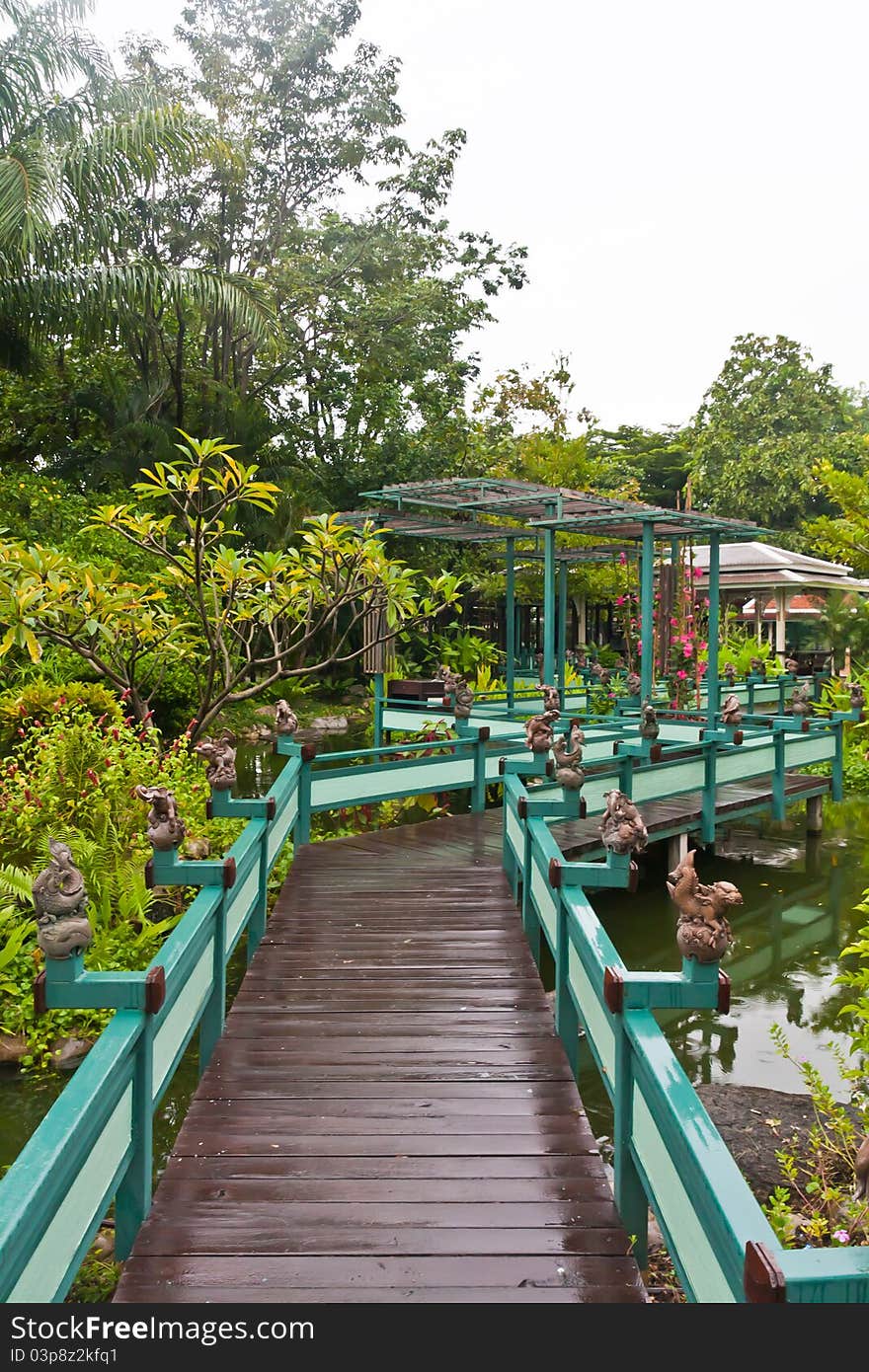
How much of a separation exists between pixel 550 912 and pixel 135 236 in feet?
60.0

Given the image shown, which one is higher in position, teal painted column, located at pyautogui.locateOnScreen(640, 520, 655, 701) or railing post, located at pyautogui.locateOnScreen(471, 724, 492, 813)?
teal painted column, located at pyautogui.locateOnScreen(640, 520, 655, 701)

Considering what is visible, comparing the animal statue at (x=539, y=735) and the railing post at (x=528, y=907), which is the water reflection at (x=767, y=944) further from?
the animal statue at (x=539, y=735)

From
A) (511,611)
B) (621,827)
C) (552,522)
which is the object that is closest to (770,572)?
(511,611)

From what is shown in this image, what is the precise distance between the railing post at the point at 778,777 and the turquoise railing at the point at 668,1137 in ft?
25.1

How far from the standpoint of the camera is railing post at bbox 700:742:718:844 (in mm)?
10477

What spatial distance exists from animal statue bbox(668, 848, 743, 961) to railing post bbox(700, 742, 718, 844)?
7.43 meters

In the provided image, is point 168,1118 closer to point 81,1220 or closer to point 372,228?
point 81,1220

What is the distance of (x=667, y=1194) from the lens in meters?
2.69

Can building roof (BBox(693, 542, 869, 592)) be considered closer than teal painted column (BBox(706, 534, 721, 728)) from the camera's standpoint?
No

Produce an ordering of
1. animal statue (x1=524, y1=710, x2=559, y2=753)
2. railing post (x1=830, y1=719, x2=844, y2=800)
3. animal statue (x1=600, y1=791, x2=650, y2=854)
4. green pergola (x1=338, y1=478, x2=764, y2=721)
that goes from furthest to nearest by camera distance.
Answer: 1. railing post (x1=830, y1=719, x2=844, y2=800)
2. green pergola (x1=338, y1=478, x2=764, y2=721)
3. animal statue (x1=524, y1=710, x2=559, y2=753)
4. animal statue (x1=600, y1=791, x2=650, y2=854)

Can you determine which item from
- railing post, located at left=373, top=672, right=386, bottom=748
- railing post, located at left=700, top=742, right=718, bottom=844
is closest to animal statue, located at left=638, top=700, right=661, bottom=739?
railing post, located at left=700, top=742, right=718, bottom=844

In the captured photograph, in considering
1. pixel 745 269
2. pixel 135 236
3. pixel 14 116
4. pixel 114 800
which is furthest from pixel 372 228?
pixel 114 800

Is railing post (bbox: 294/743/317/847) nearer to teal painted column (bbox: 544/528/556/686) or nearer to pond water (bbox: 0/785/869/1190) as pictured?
pond water (bbox: 0/785/869/1190)

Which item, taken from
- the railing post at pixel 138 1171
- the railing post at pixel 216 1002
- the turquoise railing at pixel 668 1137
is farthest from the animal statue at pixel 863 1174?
the railing post at pixel 216 1002
